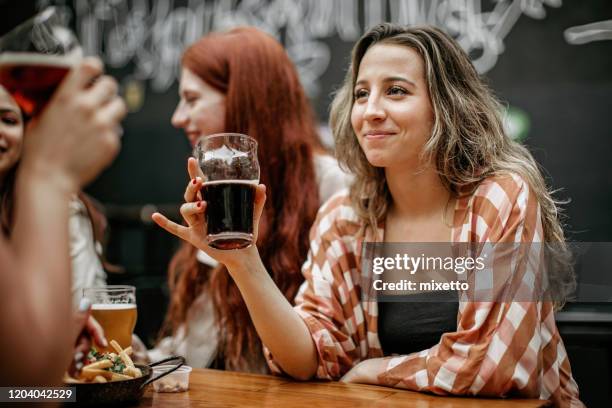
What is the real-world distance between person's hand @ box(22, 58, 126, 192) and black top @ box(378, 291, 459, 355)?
43.2 inches

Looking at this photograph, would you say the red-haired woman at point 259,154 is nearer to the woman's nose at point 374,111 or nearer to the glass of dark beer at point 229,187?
the woman's nose at point 374,111

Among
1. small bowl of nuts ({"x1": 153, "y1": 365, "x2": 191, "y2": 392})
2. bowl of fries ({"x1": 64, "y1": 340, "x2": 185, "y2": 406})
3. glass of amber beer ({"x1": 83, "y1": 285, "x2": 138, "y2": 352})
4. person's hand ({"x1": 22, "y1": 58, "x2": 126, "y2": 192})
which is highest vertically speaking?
person's hand ({"x1": 22, "y1": 58, "x2": 126, "y2": 192})

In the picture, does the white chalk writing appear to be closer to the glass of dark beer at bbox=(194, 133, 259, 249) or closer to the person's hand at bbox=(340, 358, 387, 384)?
the person's hand at bbox=(340, 358, 387, 384)

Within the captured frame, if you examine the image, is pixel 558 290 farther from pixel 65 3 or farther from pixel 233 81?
pixel 65 3

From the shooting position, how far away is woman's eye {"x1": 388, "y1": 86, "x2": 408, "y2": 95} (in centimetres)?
176

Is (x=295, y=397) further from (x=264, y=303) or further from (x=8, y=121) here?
(x=8, y=121)

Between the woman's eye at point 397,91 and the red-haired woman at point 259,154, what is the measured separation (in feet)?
1.44

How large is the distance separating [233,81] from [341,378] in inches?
44.6

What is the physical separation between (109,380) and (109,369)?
42 millimetres

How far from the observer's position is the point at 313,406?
4.11 ft

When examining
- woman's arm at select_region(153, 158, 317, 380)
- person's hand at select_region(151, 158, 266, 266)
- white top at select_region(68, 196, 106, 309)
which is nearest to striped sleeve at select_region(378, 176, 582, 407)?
woman's arm at select_region(153, 158, 317, 380)

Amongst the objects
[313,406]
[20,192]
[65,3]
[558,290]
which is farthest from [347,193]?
[65,3]

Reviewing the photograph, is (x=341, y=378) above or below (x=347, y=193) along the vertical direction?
below

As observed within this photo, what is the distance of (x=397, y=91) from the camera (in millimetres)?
1759
